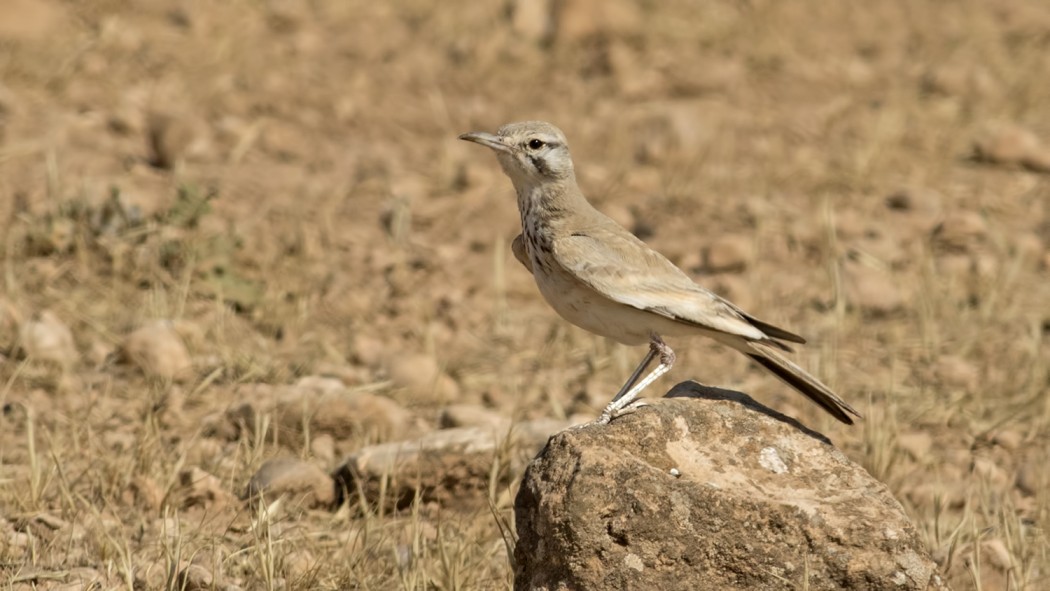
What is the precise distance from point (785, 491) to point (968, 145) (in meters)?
8.01

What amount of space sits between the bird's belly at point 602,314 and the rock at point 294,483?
5.10ft

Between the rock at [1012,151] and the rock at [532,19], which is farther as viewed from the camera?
the rock at [532,19]

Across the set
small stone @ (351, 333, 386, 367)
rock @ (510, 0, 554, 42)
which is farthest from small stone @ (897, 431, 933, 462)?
rock @ (510, 0, 554, 42)

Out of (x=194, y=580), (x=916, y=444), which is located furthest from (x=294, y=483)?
(x=916, y=444)

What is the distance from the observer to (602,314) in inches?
212

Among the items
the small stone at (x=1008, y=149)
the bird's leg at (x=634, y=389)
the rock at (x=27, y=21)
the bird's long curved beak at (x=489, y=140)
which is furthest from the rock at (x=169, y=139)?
the small stone at (x=1008, y=149)

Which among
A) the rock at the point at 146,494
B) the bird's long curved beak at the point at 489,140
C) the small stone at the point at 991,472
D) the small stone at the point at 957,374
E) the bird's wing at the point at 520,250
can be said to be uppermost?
the bird's long curved beak at the point at 489,140

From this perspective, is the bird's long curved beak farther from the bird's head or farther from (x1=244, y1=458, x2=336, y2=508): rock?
Result: (x1=244, y1=458, x2=336, y2=508): rock

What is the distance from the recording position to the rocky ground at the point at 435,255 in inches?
243

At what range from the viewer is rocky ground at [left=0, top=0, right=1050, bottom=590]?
243 inches

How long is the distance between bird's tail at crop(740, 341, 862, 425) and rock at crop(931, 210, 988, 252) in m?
5.29

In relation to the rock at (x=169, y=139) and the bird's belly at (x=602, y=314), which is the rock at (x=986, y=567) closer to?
the bird's belly at (x=602, y=314)

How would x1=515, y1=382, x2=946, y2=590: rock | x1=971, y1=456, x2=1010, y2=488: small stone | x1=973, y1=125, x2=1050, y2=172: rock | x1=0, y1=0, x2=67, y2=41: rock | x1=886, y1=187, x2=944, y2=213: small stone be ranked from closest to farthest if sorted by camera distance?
1. x1=515, y1=382, x2=946, y2=590: rock
2. x1=971, y1=456, x2=1010, y2=488: small stone
3. x1=886, y1=187, x2=944, y2=213: small stone
4. x1=0, y1=0, x2=67, y2=41: rock
5. x1=973, y1=125, x2=1050, y2=172: rock

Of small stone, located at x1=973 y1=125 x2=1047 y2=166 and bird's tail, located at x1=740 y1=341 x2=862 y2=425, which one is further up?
bird's tail, located at x1=740 y1=341 x2=862 y2=425
